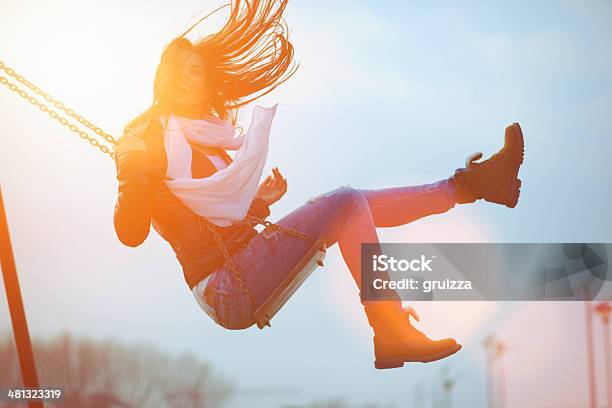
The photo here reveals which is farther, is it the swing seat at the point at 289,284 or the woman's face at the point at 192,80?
the woman's face at the point at 192,80

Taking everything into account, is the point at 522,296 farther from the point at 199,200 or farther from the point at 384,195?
the point at 199,200

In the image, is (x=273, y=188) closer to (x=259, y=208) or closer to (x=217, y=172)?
(x=259, y=208)

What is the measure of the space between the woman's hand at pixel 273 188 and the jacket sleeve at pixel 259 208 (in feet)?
0.32

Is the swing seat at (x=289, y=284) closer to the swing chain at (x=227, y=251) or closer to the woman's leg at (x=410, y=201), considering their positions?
the swing chain at (x=227, y=251)

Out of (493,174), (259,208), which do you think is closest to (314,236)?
(259,208)

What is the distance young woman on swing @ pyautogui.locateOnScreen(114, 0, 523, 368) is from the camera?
3408 mm

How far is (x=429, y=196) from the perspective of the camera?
353cm

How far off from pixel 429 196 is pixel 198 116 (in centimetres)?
95

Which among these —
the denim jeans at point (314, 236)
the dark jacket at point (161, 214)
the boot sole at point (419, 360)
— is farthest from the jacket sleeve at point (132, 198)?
the boot sole at point (419, 360)

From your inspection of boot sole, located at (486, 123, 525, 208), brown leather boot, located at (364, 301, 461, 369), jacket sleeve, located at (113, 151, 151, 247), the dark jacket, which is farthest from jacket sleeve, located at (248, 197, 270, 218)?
boot sole, located at (486, 123, 525, 208)

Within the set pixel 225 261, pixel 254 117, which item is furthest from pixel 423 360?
pixel 254 117

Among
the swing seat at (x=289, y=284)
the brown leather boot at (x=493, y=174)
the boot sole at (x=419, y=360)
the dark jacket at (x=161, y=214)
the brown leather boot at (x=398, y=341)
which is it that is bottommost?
the boot sole at (x=419, y=360)

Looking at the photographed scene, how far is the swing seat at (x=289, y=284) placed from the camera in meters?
3.42

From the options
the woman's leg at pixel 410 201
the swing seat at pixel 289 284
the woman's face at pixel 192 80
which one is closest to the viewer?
the swing seat at pixel 289 284
